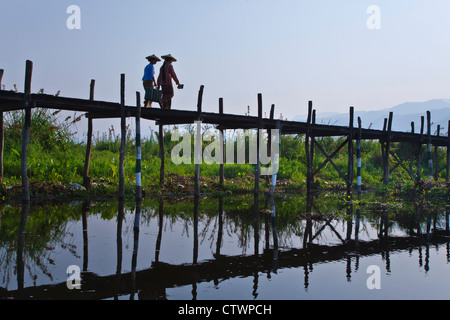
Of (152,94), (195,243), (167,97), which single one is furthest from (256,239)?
(167,97)

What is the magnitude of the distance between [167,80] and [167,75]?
0.52 ft

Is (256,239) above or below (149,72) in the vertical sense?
below

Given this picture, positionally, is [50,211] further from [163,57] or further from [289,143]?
[289,143]

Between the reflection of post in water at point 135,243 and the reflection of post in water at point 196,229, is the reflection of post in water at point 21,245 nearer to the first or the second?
the reflection of post in water at point 135,243

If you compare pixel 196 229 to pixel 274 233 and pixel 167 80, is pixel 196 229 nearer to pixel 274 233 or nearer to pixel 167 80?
pixel 274 233

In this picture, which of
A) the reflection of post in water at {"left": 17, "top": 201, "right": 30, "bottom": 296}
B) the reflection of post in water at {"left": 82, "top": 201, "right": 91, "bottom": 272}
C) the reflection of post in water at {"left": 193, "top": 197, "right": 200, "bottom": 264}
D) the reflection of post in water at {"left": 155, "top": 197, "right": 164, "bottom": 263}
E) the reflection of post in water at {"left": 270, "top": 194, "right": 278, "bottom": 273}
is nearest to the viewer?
the reflection of post in water at {"left": 17, "top": 201, "right": 30, "bottom": 296}

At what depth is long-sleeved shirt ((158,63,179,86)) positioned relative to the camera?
13.9 meters

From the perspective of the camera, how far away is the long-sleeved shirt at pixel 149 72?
13469mm

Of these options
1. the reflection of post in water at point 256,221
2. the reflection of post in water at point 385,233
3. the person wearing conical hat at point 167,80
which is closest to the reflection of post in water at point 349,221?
the reflection of post in water at point 385,233

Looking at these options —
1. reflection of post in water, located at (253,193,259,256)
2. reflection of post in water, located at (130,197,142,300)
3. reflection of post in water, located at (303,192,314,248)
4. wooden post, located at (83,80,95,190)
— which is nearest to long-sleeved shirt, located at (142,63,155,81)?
wooden post, located at (83,80,95,190)

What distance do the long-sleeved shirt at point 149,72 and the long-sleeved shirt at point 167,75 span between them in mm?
534

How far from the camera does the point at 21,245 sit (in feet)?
24.7

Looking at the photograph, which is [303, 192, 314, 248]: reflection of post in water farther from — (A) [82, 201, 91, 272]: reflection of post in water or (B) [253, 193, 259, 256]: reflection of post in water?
(A) [82, 201, 91, 272]: reflection of post in water
